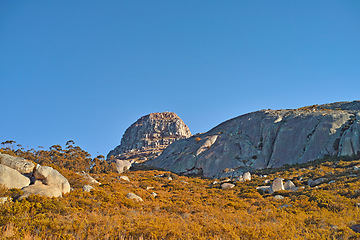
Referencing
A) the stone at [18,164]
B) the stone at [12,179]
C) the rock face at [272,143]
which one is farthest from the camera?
the rock face at [272,143]

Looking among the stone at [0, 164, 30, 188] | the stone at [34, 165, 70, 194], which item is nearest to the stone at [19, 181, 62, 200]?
the stone at [34, 165, 70, 194]

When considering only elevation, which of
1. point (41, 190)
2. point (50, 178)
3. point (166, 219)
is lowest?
point (166, 219)

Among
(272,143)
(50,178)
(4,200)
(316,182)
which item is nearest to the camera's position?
(4,200)

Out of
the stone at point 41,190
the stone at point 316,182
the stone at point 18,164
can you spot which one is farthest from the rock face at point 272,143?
the stone at point 18,164

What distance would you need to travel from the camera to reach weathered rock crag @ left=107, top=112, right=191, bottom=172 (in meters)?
136

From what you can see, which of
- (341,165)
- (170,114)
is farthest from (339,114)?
(170,114)

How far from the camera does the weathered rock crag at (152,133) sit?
447 ft

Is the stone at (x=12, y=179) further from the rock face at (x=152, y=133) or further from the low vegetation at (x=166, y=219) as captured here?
the rock face at (x=152, y=133)

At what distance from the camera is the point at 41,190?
15.6 metres

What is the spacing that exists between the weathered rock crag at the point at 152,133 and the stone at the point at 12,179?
374 ft

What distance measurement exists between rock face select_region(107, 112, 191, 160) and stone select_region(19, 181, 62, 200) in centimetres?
11396

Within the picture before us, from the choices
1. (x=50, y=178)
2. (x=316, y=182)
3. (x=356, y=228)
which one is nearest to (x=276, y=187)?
(x=316, y=182)

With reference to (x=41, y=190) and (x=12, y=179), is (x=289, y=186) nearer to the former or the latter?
(x=41, y=190)

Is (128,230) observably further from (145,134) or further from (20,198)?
(145,134)
